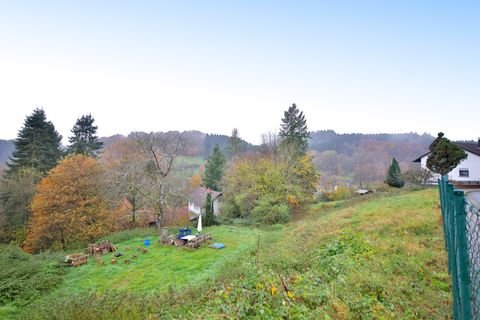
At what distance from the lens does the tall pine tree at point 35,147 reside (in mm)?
25938

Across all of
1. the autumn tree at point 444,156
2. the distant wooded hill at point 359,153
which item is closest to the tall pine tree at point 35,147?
the distant wooded hill at point 359,153

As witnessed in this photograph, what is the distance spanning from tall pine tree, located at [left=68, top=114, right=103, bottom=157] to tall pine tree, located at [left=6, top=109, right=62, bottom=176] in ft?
11.0

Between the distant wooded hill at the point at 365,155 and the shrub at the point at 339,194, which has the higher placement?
the distant wooded hill at the point at 365,155

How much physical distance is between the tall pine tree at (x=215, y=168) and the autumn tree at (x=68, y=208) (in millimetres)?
22976

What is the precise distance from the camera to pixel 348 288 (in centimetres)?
437

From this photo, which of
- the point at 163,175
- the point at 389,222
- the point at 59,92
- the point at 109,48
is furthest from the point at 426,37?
the point at 59,92

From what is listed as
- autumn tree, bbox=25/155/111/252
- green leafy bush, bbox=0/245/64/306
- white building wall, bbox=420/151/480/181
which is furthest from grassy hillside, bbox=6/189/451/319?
white building wall, bbox=420/151/480/181

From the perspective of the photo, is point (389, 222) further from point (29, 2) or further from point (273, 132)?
point (273, 132)

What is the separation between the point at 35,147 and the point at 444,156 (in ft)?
128

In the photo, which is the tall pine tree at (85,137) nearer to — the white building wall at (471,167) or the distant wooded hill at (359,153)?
the distant wooded hill at (359,153)

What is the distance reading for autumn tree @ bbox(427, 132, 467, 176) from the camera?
19.7 metres

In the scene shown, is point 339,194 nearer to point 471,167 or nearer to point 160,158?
point 471,167

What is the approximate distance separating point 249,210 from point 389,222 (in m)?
17.3

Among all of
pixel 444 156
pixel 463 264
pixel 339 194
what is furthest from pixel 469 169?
pixel 463 264
